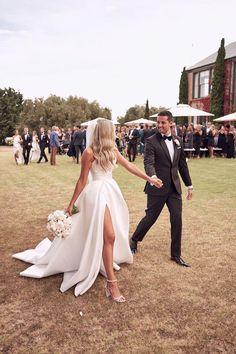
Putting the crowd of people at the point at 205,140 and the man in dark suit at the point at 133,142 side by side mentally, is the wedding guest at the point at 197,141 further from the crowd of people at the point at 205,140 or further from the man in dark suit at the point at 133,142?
the man in dark suit at the point at 133,142

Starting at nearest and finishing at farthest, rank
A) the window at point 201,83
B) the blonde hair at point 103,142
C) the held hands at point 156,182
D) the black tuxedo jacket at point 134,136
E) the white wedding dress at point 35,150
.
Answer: the blonde hair at point 103,142 → the held hands at point 156,182 → the black tuxedo jacket at point 134,136 → the white wedding dress at point 35,150 → the window at point 201,83

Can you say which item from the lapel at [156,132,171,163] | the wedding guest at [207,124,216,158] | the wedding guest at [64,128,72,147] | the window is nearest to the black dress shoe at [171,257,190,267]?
the lapel at [156,132,171,163]

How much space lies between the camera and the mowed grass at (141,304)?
319 centimetres

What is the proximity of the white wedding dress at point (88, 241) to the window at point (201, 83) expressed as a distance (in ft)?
119

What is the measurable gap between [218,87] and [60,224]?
111ft

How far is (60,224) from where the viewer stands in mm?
4051

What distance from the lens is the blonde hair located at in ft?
13.2

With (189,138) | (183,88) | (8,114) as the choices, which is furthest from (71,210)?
(8,114)

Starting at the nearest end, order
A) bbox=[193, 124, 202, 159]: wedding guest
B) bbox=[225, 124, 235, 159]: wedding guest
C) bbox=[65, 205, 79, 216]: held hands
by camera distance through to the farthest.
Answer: bbox=[65, 205, 79, 216]: held hands → bbox=[193, 124, 202, 159]: wedding guest → bbox=[225, 124, 235, 159]: wedding guest

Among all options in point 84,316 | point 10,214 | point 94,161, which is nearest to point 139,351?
point 84,316

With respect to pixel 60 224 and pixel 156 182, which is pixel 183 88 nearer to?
pixel 156 182

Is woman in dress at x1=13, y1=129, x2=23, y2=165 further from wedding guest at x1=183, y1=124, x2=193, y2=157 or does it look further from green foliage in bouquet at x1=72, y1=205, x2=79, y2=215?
green foliage in bouquet at x1=72, y1=205, x2=79, y2=215

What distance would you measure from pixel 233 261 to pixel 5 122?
51.1 m

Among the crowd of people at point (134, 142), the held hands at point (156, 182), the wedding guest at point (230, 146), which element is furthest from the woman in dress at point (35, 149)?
the held hands at point (156, 182)
